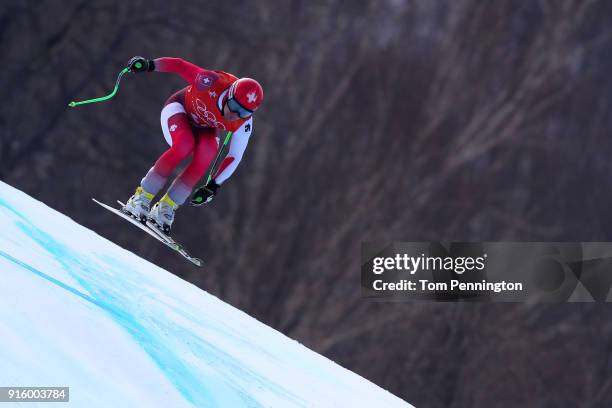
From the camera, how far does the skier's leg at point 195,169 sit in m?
8.45

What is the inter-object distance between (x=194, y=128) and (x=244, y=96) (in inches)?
28.2

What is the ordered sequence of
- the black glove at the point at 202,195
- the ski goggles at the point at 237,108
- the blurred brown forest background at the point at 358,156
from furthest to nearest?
the blurred brown forest background at the point at 358,156
the black glove at the point at 202,195
the ski goggles at the point at 237,108

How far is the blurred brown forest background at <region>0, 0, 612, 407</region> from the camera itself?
2009 cm

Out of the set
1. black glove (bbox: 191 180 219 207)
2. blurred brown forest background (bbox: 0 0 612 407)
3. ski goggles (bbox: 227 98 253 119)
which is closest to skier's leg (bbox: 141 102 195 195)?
black glove (bbox: 191 180 219 207)

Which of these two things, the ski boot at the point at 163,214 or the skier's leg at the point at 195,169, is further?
the skier's leg at the point at 195,169

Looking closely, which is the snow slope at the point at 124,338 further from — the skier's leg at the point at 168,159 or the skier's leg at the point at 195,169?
the skier's leg at the point at 195,169

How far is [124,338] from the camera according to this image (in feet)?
19.9

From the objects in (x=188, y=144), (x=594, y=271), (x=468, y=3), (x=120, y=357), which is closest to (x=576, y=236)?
(x=594, y=271)

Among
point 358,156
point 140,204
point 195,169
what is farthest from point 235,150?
point 358,156

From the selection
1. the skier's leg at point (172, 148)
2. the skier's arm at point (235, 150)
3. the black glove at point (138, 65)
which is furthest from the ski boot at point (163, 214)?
the black glove at point (138, 65)

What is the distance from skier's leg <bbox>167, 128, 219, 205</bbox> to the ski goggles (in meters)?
0.49

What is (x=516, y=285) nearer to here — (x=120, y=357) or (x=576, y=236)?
(x=576, y=236)

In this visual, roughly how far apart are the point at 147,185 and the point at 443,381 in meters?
13.5

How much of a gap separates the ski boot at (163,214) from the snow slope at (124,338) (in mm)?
437
